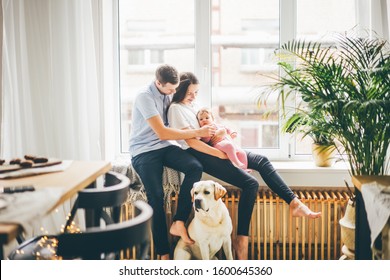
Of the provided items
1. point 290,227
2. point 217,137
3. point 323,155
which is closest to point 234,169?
point 217,137

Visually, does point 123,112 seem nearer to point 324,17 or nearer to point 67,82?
point 67,82

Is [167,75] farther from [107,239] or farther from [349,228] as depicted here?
[107,239]

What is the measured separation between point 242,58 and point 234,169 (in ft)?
2.56

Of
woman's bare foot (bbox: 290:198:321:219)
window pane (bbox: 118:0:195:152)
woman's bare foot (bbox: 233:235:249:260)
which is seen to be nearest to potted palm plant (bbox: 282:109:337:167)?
woman's bare foot (bbox: 290:198:321:219)

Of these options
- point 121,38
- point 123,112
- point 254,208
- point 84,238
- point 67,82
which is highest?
point 121,38

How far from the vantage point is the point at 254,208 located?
103 inches

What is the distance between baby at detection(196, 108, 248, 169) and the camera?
242 cm

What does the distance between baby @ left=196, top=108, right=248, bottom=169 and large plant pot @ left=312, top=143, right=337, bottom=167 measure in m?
0.43

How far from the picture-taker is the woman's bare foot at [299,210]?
7.77ft

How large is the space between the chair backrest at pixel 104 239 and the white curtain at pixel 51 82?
1.41 m
